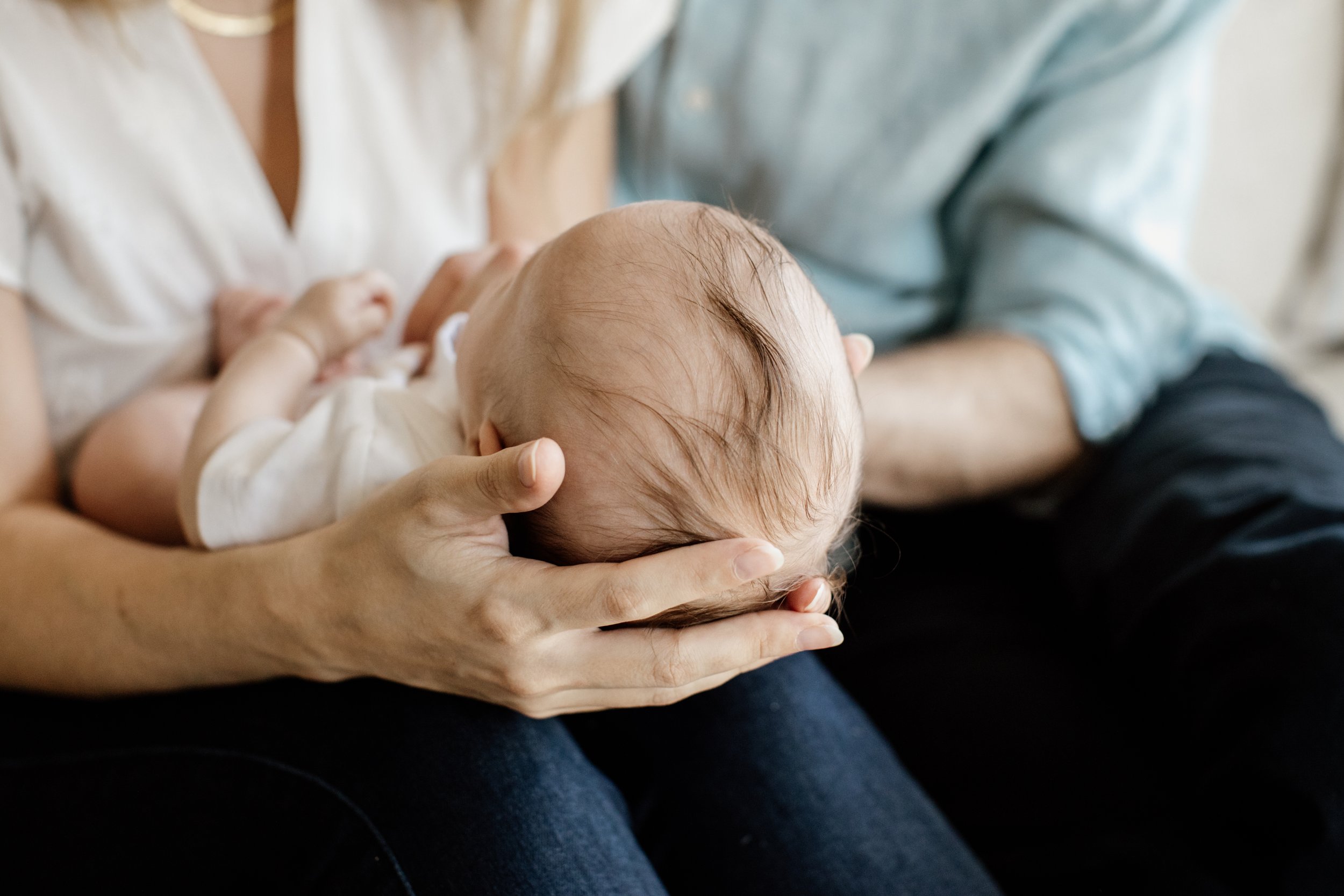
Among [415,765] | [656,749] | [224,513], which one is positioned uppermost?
[224,513]

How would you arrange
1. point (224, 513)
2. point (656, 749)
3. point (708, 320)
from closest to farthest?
point (708, 320) → point (224, 513) → point (656, 749)

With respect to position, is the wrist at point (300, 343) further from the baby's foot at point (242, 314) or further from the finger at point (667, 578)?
the finger at point (667, 578)

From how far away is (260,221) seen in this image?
0.97 metres

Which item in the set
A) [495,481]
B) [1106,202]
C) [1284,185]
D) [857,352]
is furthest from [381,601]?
[1284,185]

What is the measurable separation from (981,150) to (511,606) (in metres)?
0.97

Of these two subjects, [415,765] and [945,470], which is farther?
[945,470]

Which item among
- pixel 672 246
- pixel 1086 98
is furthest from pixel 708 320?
pixel 1086 98

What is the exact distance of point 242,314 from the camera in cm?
94

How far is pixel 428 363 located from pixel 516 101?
0.38 m

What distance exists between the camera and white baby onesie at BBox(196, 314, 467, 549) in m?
0.71

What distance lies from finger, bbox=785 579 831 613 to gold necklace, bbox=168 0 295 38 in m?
0.84

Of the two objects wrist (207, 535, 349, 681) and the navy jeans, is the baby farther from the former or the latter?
the navy jeans

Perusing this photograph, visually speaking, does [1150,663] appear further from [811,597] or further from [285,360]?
[285,360]

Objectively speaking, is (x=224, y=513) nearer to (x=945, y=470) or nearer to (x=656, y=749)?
(x=656, y=749)
